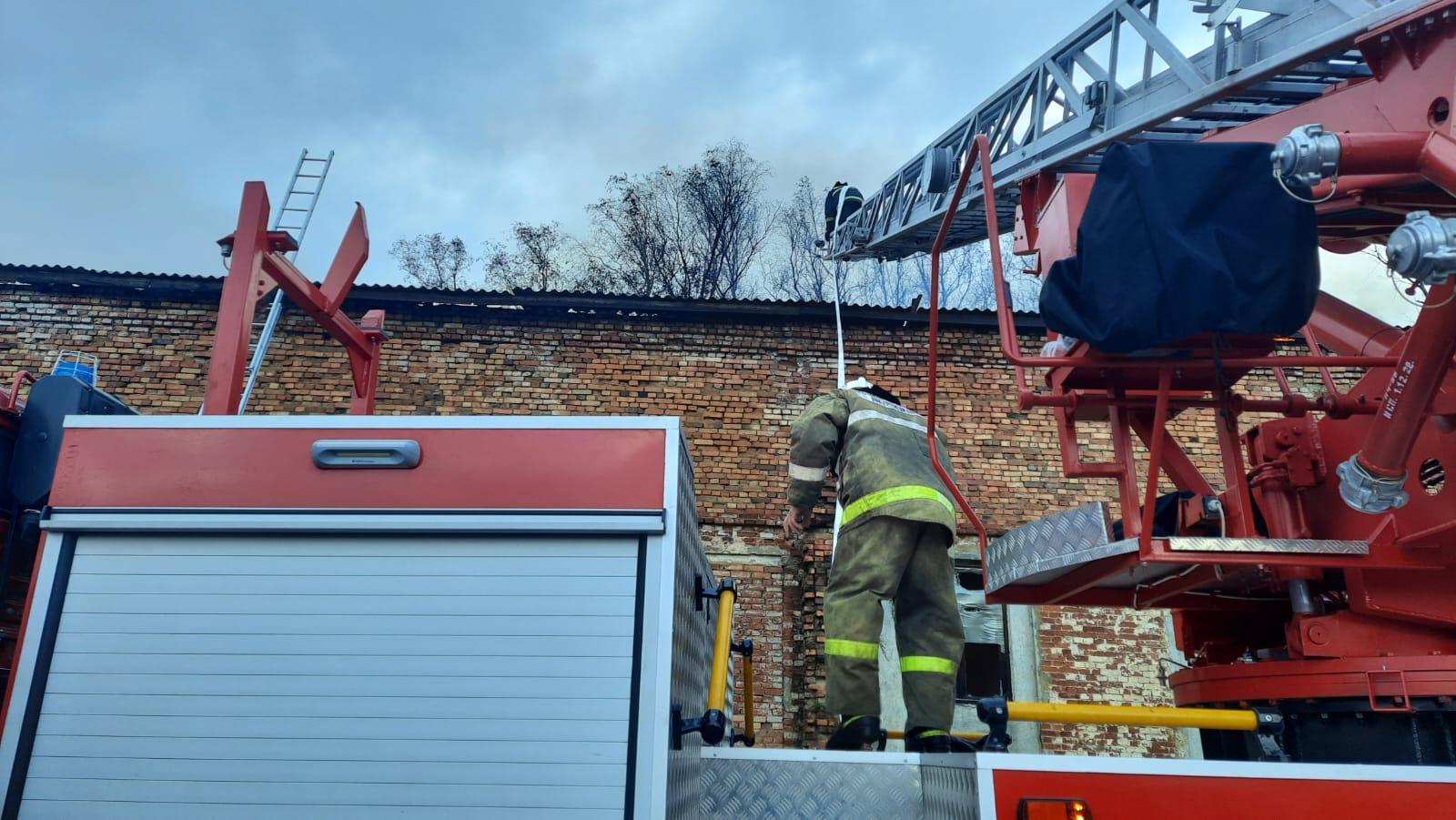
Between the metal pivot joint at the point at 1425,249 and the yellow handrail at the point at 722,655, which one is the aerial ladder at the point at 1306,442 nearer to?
the metal pivot joint at the point at 1425,249

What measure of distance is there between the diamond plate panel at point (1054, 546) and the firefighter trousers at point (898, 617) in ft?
0.91

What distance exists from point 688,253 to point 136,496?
21184 mm

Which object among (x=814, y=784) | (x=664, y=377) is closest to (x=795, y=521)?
(x=814, y=784)

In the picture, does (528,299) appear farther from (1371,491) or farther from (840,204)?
(1371,491)

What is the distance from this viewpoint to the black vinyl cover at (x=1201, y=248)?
3.28m

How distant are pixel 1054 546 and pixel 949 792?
1.56 m

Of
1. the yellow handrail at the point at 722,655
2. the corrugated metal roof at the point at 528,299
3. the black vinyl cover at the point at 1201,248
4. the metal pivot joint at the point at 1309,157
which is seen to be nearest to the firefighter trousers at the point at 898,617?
the yellow handrail at the point at 722,655

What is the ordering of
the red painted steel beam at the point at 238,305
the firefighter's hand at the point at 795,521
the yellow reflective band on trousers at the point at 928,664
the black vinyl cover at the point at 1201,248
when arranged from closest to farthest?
the black vinyl cover at the point at 1201,248 → the red painted steel beam at the point at 238,305 → the yellow reflective band on trousers at the point at 928,664 → the firefighter's hand at the point at 795,521

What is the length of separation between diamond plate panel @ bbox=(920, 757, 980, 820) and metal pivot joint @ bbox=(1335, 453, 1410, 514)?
6.13 feet

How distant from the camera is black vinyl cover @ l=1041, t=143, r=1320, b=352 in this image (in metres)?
3.28

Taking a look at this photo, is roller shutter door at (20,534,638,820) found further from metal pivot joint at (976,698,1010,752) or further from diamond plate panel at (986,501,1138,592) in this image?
diamond plate panel at (986,501,1138,592)

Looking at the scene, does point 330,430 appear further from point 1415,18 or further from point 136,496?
point 1415,18

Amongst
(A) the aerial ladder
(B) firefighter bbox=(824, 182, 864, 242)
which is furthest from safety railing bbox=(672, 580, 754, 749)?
(B) firefighter bbox=(824, 182, 864, 242)

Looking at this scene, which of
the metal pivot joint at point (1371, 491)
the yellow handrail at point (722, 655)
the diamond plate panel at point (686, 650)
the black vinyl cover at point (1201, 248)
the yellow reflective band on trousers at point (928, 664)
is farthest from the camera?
the yellow reflective band on trousers at point (928, 664)
